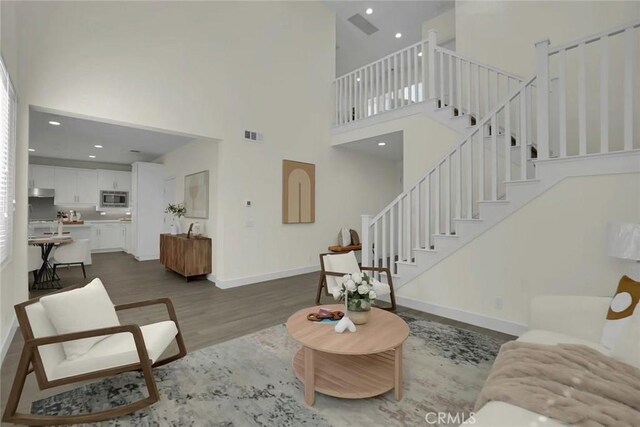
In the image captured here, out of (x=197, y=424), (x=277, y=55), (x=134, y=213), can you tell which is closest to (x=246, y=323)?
(x=197, y=424)

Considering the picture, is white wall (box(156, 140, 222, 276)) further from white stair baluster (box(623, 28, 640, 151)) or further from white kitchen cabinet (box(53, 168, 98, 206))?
white stair baluster (box(623, 28, 640, 151))

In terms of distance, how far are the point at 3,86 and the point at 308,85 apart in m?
4.56

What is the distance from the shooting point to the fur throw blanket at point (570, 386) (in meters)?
1.16

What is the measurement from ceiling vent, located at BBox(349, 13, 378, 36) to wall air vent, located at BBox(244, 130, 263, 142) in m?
4.04

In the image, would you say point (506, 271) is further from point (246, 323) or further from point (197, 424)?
point (197, 424)

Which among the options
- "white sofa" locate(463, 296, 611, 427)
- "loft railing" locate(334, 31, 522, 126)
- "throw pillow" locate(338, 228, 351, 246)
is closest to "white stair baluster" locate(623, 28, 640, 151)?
"white sofa" locate(463, 296, 611, 427)

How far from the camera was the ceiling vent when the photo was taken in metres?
6.79

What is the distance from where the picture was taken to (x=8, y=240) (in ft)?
9.34

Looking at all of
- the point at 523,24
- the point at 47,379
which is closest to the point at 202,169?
the point at 47,379

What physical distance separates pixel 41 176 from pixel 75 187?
74 cm

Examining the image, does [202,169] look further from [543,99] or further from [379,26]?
[379,26]

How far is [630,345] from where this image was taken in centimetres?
155

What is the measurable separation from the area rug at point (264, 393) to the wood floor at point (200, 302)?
34 cm

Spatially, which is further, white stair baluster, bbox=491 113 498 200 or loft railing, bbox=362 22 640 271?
Answer: white stair baluster, bbox=491 113 498 200
